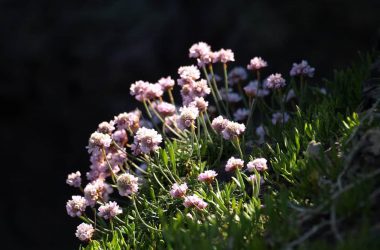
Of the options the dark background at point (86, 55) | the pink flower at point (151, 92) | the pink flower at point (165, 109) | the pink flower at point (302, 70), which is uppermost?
the dark background at point (86, 55)

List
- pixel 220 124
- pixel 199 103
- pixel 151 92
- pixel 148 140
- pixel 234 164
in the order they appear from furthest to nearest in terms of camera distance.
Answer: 1. pixel 151 92
2. pixel 199 103
3. pixel 220 124
4. pixel 148 140
5. pixel 234 164

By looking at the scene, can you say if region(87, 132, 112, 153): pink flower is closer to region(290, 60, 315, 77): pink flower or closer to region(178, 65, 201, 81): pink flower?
region(178, 65, 201, 81): pink flower

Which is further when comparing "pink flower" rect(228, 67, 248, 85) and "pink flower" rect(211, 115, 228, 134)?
"pink flower" rect(228, 67, 248, 85)

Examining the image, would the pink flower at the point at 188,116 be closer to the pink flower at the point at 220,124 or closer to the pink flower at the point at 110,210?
the pink flower at the point at 220,124

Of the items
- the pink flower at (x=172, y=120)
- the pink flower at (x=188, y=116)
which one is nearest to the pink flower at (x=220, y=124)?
the pink flower at (x=188, y=116)

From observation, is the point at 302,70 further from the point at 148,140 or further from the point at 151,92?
the point at 148,140

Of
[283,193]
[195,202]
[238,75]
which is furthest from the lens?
[238,75]

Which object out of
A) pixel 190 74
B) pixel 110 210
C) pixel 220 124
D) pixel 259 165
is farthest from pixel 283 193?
pixel 190 74

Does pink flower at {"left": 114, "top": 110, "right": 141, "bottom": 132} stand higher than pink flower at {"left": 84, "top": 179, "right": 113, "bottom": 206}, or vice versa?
pink flower at {"left": 114, "top": 110, "right": 141, "bottom": 132}

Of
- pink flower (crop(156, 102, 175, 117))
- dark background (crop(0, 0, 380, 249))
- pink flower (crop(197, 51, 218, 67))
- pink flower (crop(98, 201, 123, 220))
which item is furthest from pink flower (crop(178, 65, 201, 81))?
dark background (crop(0, 0, 380, 249))

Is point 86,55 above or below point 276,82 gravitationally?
above
